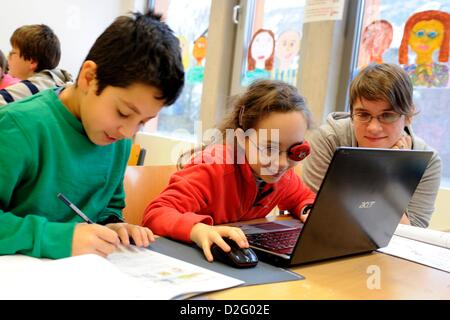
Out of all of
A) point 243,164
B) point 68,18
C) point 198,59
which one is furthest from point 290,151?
point 68,18

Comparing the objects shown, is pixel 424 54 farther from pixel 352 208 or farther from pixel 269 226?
pixel 352 208

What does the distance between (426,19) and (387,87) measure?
0.97 meters

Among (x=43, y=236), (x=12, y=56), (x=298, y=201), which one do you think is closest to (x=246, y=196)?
(x=298, y=201)

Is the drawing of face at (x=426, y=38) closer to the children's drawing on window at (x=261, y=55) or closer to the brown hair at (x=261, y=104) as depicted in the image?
the children's drawing on window at (x=261, y=55)

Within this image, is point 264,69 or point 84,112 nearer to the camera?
point 84,112

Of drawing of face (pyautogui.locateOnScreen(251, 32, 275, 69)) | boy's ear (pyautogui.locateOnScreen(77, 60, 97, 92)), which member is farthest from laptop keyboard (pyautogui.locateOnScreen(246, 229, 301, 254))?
drawing of face (pyautogui.locateOnScreen(251, 32, 275, 69))

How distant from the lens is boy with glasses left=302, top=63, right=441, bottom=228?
1.39 m

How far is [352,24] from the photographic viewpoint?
238 cm

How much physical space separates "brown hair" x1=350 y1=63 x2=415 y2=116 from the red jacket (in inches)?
14.0

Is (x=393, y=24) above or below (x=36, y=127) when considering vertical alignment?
above

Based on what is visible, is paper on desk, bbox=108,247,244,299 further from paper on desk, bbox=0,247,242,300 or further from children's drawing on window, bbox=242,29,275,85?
children's drawing on window, bbox=242,29,275,85

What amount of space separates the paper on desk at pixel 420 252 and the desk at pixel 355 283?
1.6 inches

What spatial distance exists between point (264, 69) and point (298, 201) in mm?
1597

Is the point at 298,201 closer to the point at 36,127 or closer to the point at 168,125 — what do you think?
the point at 36,127
